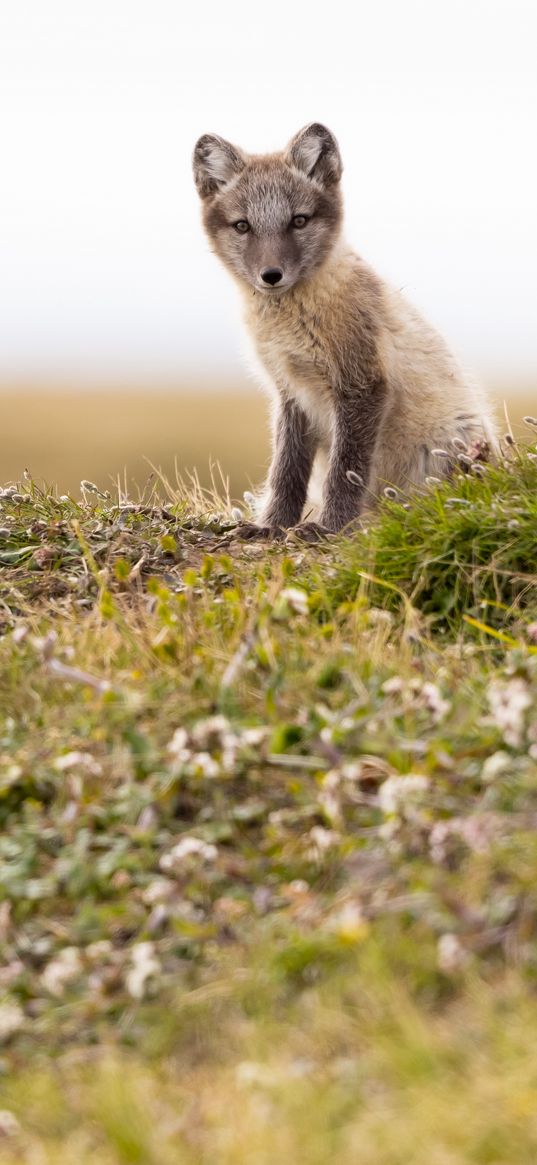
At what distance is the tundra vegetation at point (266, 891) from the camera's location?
205 cm

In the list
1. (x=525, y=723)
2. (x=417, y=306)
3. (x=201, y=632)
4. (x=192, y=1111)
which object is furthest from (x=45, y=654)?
(x=417, y=306)

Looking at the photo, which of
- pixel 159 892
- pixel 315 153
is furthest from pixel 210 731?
pixel 315 153

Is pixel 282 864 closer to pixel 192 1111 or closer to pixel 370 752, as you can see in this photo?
pixel 370 752

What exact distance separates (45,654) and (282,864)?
1.06 m

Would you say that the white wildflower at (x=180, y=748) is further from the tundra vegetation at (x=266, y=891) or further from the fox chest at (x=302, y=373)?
the fox chest at (x=302, y=373)

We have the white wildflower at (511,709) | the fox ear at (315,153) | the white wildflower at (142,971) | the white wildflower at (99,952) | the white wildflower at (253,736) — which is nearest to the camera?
the white wildflower at (142,971)

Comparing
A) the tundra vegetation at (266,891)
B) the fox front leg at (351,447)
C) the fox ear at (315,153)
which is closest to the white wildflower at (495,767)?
the tundra vegetation at (266,891)

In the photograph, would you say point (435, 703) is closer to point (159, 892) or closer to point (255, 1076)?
point (159, 892)

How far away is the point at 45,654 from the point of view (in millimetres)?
3422

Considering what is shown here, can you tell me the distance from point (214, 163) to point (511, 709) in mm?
4117

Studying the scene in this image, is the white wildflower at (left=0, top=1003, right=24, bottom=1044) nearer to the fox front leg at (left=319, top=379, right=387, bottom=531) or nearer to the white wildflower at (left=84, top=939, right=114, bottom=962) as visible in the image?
the white wildflower at (left=84, top=939, right=114, bottom=962)

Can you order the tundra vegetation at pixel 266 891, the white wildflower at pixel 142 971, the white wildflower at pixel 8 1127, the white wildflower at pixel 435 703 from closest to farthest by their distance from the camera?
the tundra vegetation at pixel 266 891 < the white wildflower at pixel 8 1127 < the white wildflower at pixel 142 971 < the white wildflower at pixel 435 703

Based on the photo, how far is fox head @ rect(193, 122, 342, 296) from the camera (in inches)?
229

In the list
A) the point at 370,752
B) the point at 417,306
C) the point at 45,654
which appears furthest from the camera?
the point at 417,306
